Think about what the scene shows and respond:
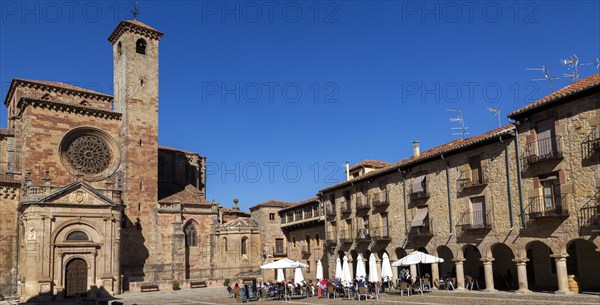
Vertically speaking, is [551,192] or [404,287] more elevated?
[551,192]

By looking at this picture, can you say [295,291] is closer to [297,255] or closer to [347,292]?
[347,292]

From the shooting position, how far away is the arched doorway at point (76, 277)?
35.4 metres

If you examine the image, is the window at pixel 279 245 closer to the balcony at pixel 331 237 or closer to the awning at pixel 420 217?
the balcony at pixel 331 237

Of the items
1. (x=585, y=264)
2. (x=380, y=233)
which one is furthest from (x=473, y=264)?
(x=585, y=264)

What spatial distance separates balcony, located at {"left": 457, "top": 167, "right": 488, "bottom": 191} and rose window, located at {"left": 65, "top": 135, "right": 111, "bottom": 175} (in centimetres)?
2882

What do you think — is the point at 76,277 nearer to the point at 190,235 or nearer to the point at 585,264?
the point at 190,235

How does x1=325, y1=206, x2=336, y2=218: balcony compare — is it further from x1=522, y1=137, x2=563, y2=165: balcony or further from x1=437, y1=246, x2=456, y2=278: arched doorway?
x1=522, y1=137, x2=563, y2=165: balcony

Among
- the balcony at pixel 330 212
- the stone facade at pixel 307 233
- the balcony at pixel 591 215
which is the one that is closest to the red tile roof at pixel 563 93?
the balcony at pixel 591 215

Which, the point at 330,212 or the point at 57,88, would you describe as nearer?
the point at 330,212

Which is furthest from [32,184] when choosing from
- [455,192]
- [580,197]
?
[580,197]

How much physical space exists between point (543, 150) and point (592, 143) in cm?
235

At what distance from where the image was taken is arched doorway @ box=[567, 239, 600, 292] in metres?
24.1

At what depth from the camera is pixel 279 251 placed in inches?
2064

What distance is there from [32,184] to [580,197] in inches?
1350
